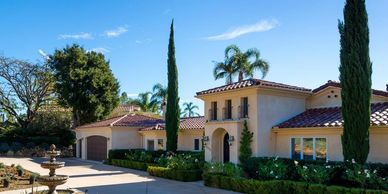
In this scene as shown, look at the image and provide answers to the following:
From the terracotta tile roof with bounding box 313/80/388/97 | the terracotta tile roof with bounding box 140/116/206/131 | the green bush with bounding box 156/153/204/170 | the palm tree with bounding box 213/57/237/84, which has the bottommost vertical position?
the green bush with bounding box 156/153/204/170

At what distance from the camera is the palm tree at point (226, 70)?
42656 millimetres

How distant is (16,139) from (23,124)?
10.6 ft

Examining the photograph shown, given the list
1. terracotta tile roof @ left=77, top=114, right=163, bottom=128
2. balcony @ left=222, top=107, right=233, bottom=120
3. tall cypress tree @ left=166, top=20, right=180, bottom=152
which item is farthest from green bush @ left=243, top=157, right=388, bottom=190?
terracotta tile roof @ left=77, top=114, right=163, bottom=128

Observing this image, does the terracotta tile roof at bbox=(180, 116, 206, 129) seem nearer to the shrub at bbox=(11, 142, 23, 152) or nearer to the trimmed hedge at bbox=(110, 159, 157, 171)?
the trimmed hedge at bbox=(110, 159, 157, 171)

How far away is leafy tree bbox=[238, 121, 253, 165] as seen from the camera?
21031 mm

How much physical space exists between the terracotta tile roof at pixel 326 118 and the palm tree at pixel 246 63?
19920mm

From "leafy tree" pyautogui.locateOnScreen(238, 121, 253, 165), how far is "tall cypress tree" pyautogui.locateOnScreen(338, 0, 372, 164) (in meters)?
5.89

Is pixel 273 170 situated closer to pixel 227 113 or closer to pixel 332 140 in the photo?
pixel 332 140

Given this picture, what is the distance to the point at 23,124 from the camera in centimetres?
4741

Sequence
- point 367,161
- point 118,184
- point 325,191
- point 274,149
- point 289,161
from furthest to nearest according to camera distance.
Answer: point 274,149
point 118,184
point 289,161
point 367,161
point 325,191

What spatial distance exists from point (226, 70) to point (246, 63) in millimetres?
2337

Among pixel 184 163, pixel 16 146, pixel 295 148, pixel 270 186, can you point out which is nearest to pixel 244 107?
pixel 295 148

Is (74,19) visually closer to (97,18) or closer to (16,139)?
(97,18)

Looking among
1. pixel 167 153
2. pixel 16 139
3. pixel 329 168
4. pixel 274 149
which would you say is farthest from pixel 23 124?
pixel 329 168
